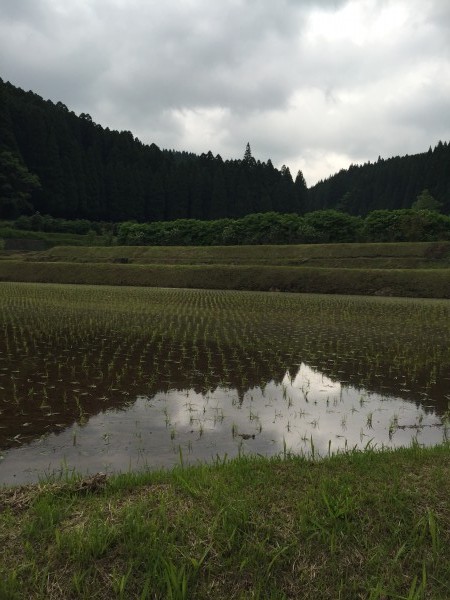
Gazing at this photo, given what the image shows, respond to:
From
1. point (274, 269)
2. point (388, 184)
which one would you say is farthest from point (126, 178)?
point (388, 184)

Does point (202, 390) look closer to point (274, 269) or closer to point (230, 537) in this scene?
point (230, 537)

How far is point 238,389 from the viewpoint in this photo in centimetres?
853

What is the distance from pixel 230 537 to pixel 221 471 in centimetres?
101

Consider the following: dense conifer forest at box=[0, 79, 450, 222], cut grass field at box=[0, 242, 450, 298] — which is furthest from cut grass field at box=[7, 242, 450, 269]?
dense conifer forest at box=[0, 79, 450, 222]

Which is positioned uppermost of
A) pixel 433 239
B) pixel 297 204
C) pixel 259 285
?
pixel 297 204

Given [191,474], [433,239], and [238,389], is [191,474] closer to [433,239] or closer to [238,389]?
[238,389]

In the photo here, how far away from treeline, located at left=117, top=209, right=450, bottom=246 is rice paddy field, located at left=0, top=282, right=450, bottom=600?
143 ft

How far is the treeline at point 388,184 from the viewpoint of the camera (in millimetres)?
112000

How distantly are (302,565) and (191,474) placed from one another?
1.39 metres

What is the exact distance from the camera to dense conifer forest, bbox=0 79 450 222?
85.4m

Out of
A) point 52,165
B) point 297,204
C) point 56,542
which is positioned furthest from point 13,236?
point 297,204

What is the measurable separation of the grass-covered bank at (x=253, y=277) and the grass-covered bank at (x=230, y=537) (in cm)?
3048

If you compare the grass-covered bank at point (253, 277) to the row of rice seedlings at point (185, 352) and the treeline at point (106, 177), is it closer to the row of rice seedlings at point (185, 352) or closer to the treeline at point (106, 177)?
the row of rice seedlings at point (185, 352)

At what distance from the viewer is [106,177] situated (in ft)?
324
